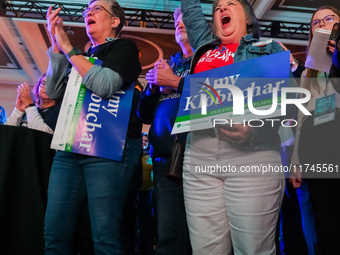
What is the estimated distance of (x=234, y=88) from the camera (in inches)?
54.1

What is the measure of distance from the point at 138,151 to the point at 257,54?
2.53 ft

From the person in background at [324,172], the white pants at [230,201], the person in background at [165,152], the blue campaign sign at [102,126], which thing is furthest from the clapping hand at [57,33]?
the person in background at [324,172]

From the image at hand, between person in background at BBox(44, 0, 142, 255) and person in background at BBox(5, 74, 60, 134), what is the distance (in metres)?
0.76

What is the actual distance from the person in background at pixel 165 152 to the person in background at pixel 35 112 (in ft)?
2.55

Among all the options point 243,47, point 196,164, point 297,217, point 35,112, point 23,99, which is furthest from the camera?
point 23,99

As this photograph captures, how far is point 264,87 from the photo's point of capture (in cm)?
131

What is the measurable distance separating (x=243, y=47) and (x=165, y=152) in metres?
0.71

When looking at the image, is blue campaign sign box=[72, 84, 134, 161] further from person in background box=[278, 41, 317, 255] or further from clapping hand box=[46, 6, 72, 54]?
person in background box=[278, 41, 317, 255]

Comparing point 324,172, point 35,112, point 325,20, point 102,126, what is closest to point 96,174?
point 102,126

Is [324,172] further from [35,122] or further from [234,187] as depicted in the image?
[35,122]

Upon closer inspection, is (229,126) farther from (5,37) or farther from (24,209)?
(5,37)

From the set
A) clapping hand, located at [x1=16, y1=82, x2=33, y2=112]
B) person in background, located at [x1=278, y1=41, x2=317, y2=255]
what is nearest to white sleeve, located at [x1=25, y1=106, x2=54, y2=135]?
clapping hand, located at [x1=16, y1=82, x2=33, y2=112]

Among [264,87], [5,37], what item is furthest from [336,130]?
[5,37]

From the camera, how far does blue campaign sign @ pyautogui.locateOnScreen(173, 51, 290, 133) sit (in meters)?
1.30
